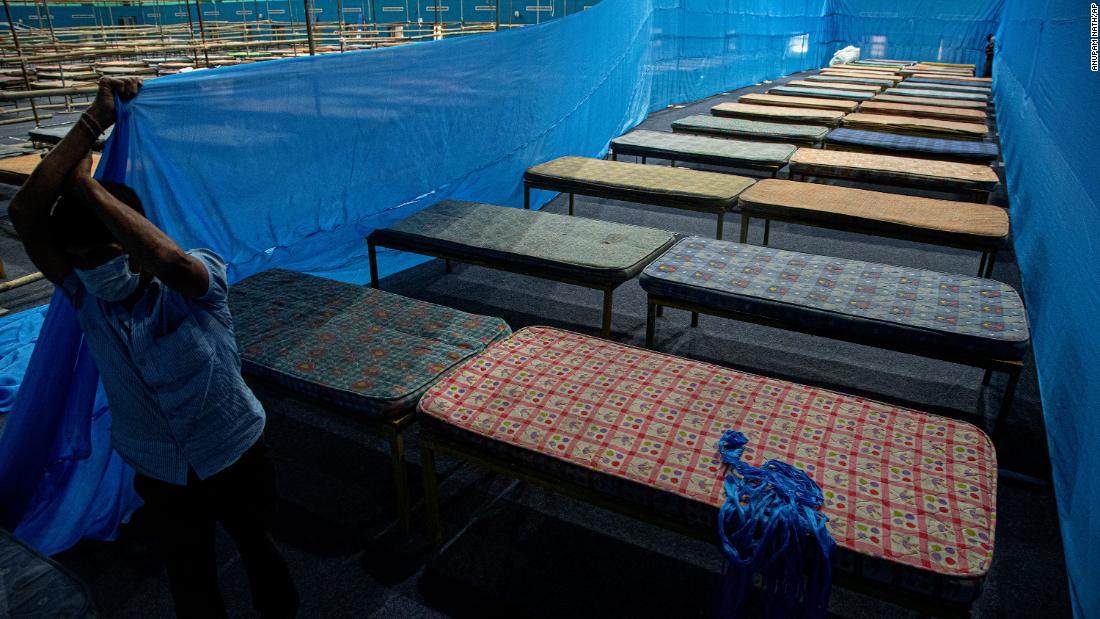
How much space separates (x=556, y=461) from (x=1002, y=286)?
2.26m

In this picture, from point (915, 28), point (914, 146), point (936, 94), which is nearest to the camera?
point (914, 146)

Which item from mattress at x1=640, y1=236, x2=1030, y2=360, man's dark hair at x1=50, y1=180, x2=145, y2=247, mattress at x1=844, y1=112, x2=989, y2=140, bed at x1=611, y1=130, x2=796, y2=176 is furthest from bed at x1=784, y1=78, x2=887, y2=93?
man's dark hair at x1=50, y1=180, x2=145, y2=247

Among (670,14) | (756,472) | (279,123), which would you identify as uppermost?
(670,14)

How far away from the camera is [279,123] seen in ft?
10.2

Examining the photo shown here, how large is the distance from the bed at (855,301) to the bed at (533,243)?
0.20m

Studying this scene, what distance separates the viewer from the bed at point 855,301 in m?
2.58

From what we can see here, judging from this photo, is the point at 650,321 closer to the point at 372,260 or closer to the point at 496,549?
the point at 496,549

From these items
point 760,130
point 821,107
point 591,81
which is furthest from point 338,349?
point 821,107

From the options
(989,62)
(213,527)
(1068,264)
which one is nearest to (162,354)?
(213,527)

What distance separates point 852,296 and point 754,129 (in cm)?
435

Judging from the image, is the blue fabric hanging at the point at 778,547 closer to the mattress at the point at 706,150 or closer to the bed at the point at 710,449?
the bed at the point at 710,449

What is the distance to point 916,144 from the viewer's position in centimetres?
623

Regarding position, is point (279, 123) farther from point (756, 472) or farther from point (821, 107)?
point (821, 107)

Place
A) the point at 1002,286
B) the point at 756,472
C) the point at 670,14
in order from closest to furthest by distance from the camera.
Result: the point at 756,472 → the point at 1002,286 → the point at 670,14
